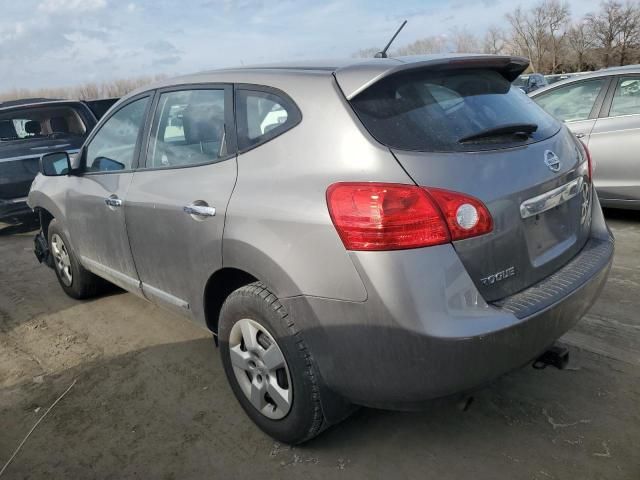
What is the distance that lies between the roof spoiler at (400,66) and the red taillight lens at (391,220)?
47 centimetres

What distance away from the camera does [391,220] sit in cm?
193

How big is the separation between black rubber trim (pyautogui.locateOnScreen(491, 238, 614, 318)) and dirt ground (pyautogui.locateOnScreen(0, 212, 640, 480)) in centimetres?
45

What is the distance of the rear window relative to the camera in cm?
209

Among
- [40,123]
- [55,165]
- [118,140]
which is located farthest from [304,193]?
[40,123]

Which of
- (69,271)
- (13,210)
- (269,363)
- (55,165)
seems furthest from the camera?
(13,210)

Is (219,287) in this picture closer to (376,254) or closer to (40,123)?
(376,254)

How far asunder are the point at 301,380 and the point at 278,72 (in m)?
1.40

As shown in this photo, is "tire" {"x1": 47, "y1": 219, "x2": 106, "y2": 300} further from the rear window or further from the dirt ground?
the rear window

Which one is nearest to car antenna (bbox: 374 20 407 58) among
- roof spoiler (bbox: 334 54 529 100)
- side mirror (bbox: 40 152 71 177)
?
roof spoiler (bbox: 334 54 529 100)

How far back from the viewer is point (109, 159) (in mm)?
3643

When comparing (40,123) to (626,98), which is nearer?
(626,98)

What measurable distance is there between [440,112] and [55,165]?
307 centimetres

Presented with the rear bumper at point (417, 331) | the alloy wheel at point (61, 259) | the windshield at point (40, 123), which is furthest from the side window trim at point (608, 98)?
the windshield at point (40, 123)

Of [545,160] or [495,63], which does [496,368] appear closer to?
[545,160]
